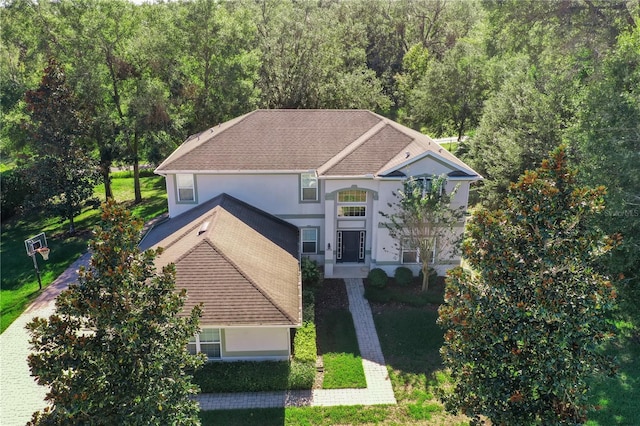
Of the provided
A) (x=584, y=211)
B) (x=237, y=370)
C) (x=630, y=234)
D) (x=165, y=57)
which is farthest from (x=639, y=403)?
(x=165, y=57)

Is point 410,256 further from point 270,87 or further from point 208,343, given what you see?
point 270,87

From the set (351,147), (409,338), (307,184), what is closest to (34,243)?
(307,184)

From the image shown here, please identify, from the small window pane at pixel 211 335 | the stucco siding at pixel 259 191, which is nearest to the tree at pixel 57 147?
the stucco siding at pixel 259 191

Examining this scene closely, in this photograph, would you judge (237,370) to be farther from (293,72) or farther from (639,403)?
(293,72)

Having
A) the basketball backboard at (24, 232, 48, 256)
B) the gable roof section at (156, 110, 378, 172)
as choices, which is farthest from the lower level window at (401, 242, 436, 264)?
the basketball backboard at (24, 232, 48, 256)

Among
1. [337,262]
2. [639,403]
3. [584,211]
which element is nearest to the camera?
[584,211]

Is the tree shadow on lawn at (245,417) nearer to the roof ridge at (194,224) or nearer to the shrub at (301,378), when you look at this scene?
the shrub at (301,378)
